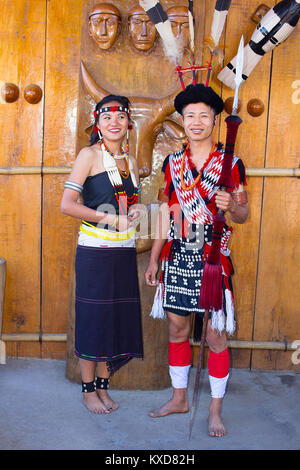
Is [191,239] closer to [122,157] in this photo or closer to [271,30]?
[122,157]

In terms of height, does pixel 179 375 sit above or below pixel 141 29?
below

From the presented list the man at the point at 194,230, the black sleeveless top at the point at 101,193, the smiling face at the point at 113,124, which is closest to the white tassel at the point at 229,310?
the man at the point at 194,230

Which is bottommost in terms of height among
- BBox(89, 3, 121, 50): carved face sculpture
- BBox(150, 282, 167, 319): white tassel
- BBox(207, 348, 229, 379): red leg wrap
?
BBox(207, 348, 229, 379): red leg wrap

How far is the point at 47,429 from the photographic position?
2004mm

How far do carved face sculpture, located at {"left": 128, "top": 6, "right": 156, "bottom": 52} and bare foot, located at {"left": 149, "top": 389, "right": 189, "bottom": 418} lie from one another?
1.82 m

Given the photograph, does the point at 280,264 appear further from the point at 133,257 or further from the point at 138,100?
the point at 138,100

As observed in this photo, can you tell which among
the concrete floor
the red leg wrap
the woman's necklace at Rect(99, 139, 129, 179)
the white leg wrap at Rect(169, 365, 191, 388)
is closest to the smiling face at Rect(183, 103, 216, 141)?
the woman's necklace at Rect(99, 139, 129, 179)

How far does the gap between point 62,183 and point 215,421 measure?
160 centimetres

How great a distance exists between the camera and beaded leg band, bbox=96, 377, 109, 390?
2240 millimetres

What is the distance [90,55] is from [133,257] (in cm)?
112

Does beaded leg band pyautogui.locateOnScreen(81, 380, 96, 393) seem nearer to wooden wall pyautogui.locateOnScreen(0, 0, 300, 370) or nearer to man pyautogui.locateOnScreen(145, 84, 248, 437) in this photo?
man pyautogui.locateOnScreen(145, 84, 248, 437)

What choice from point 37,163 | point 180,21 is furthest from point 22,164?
point 180,21

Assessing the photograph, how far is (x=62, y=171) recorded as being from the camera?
2664 millimetres

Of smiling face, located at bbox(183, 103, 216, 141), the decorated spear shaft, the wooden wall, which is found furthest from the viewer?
the wooden wall
